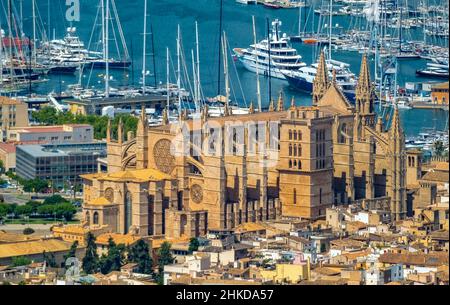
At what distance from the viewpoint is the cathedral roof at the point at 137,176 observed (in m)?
53.5

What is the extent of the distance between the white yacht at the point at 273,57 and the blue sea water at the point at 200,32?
1.57ft

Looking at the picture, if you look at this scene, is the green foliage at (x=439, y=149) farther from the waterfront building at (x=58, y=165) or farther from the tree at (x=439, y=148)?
the waterfront building at (x=58, y=165)

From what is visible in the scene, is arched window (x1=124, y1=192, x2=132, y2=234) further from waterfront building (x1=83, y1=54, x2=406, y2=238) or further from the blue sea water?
the blue sea water

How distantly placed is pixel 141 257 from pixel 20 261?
2.43 meters

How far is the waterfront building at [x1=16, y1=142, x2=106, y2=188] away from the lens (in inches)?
2464

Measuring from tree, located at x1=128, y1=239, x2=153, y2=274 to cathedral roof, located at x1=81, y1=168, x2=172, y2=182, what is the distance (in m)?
3.98

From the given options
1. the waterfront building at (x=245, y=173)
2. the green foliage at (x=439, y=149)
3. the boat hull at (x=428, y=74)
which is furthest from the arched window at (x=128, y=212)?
the boat hull at (x=428, y=74)

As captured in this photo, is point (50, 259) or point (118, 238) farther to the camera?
point (118, 238)

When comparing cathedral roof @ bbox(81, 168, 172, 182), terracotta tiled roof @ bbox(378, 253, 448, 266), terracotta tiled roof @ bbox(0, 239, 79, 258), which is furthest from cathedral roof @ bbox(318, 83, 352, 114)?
terracotta tiled roof @ bbox(378, 253, 448, 266)

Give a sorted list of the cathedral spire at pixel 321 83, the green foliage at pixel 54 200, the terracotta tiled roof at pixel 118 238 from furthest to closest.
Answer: the cathedral spire at pixel 321 83
the green foliage at pixel 54 200
the terracotta tiled roof at pixel 118 238

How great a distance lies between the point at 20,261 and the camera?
157 ft

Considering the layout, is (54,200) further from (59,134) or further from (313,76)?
(313,76)

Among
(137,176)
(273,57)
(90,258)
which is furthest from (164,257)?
(273,57)

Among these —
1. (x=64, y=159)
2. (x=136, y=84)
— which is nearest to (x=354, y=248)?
(x=64, y=159)
